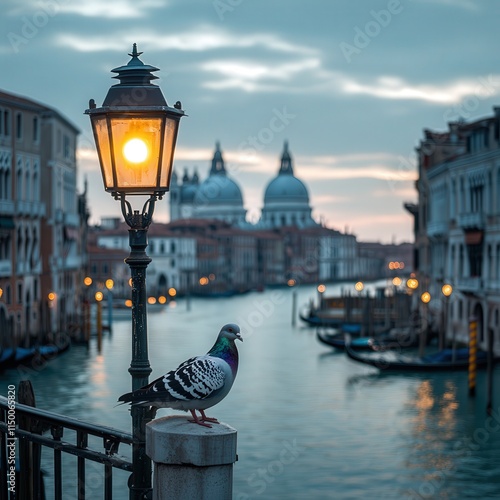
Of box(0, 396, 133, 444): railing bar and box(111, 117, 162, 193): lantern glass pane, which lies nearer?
box(0, 396, 133, 444): railing bar

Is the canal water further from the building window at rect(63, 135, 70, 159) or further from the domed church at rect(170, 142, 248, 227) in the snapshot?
the domed church at rect(170, 142, 248, 227)

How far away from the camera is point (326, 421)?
16.2 meters

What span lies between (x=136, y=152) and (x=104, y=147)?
10 cm

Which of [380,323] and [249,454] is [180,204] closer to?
[380,323]

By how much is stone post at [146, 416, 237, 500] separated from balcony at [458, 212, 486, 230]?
67.2ft

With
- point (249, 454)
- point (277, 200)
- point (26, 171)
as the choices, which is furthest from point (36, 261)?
point (277, 200)

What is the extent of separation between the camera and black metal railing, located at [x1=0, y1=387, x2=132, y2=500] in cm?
345

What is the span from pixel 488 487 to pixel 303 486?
174 cm

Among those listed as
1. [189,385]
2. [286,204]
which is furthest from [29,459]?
[286,204]

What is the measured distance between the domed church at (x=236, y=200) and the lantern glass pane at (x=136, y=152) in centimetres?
10568

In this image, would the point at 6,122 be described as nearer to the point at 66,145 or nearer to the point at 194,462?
the point at 66,145

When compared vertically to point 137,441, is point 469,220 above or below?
above

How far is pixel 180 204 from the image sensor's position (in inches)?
4665

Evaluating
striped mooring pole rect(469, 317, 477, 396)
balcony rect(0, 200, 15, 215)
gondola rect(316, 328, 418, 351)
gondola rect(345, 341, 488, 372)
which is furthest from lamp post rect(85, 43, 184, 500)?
balcony rect(0, 200, 15, 215)
